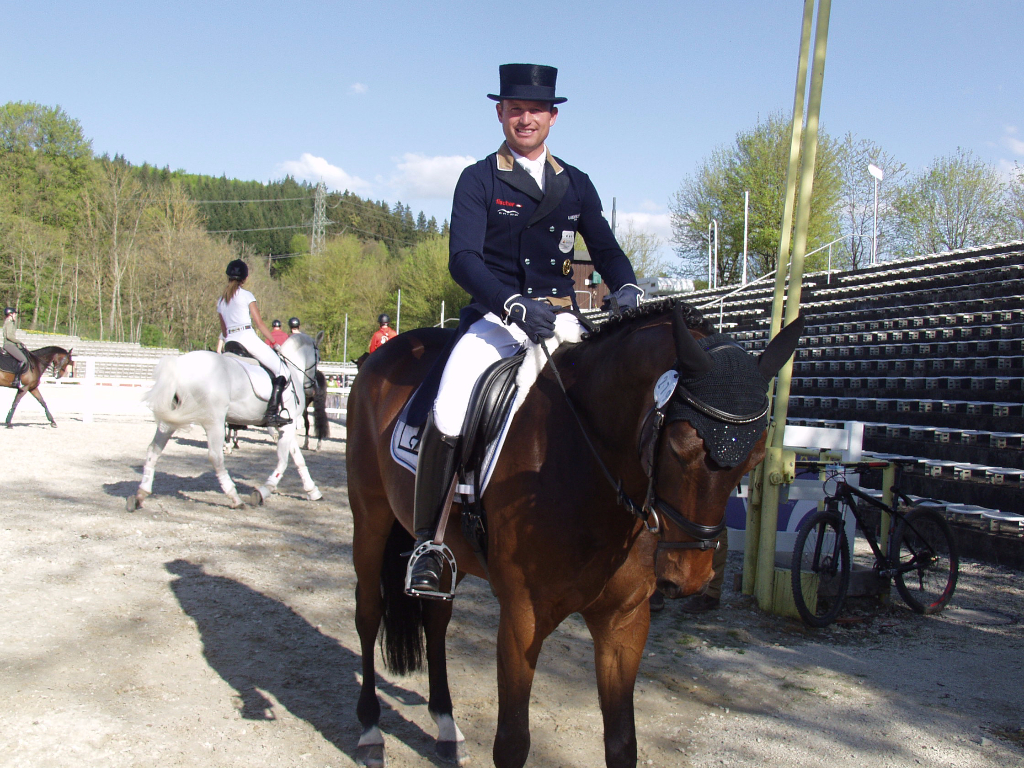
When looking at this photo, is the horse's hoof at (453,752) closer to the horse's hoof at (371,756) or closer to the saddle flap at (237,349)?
the horse's hoof at (371,756)

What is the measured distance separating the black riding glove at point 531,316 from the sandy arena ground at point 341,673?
1.98 metres

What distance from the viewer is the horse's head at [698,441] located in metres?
1.96

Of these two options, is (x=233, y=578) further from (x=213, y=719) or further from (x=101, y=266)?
(x=101, y=266)

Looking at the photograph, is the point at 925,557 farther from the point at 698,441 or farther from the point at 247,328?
the point at 247,328

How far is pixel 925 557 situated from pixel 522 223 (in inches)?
195

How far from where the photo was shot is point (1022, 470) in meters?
9.18

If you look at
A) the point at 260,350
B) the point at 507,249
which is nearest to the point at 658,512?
the point at 507,249

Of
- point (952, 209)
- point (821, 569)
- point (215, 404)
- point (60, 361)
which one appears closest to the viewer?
point (821, 569)

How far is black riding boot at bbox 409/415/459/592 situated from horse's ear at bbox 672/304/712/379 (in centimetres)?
112

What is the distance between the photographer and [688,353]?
200 cm

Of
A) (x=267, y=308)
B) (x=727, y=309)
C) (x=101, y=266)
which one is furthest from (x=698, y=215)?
(x=101, y=266)

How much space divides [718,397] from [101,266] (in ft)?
172

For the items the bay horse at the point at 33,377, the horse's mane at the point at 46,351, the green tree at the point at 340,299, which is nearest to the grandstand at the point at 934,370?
the bay horse at the point at 33,377

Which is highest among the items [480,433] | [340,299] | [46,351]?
[340,299]
